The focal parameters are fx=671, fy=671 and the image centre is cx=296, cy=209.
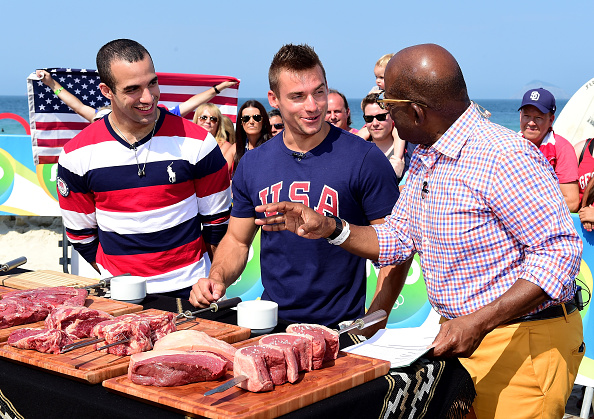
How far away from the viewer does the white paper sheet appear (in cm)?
249

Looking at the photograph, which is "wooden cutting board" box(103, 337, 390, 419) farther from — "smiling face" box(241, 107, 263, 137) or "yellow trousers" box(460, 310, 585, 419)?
"smiling face" box(241, 107, 263, 137)

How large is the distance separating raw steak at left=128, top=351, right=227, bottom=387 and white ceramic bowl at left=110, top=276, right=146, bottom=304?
3.63 feet

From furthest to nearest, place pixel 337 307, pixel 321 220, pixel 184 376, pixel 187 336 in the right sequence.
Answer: pixel 337 307, pixel 321 220, pixel 187 336, pixel 184 376

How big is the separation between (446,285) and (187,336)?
109cm

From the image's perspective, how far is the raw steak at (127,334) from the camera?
2586 mm

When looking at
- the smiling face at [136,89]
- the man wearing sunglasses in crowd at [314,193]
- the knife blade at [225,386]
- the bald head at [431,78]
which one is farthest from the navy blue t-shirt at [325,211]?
the knife blade at [225,386]

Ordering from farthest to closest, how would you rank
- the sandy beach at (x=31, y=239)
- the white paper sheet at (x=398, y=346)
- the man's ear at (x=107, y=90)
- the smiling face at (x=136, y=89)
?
the sandy beach at (x=31, y=239), the man's ear at (x=107, y=90), the smiling face at (x=136, y=89), the white paper sheet at (x=398, y=346)

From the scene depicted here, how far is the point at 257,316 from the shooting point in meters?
2.93

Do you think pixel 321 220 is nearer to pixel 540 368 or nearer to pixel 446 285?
pixel 446 285

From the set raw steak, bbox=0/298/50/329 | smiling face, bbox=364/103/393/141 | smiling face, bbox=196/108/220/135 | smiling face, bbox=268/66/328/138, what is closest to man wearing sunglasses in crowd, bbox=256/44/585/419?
smiling face, bbox=268/66/328/138

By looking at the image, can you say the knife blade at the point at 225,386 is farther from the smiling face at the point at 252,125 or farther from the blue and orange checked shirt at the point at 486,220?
the smiling face at the point at 252,125

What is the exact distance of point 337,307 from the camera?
357 centimetres

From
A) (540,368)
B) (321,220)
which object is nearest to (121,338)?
(321,220)

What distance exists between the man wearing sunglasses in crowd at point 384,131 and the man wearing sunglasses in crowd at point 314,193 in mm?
3135
